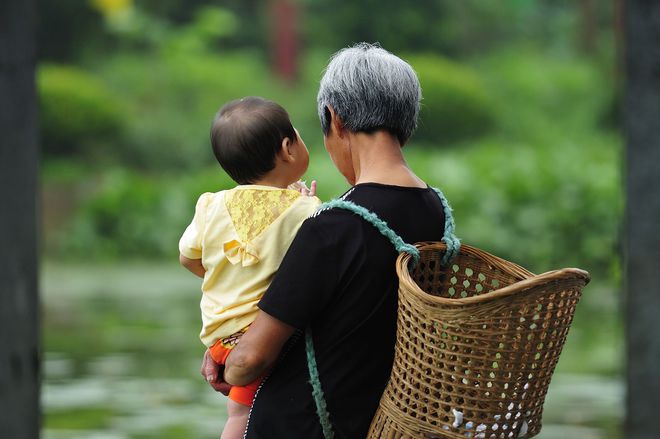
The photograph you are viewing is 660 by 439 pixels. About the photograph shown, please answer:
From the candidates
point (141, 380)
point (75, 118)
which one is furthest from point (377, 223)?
point (75, 118)

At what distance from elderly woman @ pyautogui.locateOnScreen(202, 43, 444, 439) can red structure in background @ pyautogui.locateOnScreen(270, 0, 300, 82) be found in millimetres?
14603

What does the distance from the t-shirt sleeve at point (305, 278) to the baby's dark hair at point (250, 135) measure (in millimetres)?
266

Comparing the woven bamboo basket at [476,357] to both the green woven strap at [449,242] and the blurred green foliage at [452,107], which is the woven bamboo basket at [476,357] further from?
the blurred green foliage at [452,107]

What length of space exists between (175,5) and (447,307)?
16.6 m

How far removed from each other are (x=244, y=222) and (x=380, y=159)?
0.27 m

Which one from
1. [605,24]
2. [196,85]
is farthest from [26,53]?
[605,24]

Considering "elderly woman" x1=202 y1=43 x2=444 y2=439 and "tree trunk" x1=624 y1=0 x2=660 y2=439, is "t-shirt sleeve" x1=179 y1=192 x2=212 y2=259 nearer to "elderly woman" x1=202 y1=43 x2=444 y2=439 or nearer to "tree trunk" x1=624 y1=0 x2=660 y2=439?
"elderly woman" x1=202 y1=43 x2=444 y2=439

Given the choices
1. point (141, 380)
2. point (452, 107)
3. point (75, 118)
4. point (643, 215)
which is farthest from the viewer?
point (452, 107)

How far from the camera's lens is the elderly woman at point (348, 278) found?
73.6 inches

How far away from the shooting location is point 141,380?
6.76m

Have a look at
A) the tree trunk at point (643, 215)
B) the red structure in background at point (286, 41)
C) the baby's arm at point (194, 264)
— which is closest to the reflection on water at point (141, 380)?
the baby's arm at point (194, 264)

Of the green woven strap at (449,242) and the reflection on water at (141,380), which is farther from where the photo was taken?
the reflection on water at (141,380)

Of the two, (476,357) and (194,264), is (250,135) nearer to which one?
(194,264)

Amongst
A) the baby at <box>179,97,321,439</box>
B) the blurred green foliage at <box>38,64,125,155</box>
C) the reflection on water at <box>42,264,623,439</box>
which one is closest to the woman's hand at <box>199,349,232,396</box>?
the baby at <box>179,97,321,439</box>
